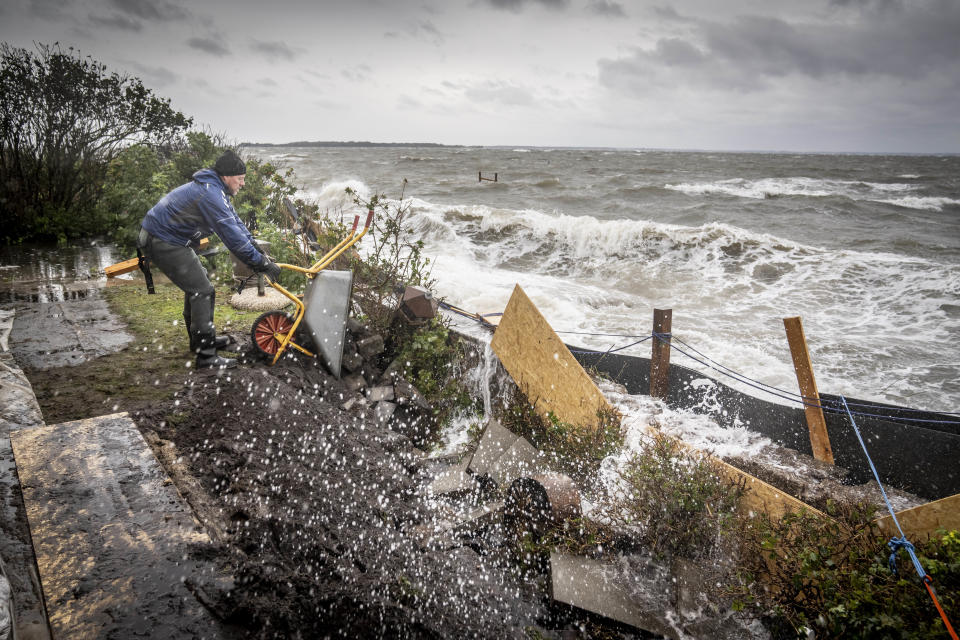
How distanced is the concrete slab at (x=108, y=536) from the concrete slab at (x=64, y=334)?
2.01 metres

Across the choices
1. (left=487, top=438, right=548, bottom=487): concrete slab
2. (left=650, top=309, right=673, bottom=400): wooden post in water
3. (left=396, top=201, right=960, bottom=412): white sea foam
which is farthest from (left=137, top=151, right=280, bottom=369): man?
(left=396, top=201, right=960, bottom=412): white sea foam

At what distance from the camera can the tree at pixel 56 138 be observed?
8.98 m

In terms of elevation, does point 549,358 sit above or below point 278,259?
below

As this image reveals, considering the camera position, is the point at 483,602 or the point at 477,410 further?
the point at 477,410

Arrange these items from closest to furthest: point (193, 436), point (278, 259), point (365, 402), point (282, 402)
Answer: point (193, 436) < point (282, 402) < point (365, 402) < point (278, 259)

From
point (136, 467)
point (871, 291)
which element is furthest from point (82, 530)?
point (871, 291)

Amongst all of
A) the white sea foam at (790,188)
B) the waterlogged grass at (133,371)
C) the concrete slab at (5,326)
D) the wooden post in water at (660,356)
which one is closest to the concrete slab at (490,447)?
the wooden post in water at (660,356)

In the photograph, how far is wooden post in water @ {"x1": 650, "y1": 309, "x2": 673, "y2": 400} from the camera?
18.2ft

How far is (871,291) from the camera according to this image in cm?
1095

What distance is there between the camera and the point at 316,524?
313 cm

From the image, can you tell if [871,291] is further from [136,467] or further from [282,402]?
[136,467]

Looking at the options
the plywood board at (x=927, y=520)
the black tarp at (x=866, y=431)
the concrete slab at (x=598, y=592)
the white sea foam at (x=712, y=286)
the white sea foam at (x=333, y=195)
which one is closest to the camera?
the plywood board at (x=927, y=520)

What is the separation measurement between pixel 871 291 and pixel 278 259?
1267 cm

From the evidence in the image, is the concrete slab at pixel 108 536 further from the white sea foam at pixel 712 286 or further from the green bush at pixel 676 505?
the white sea foam at pixel 712 286
